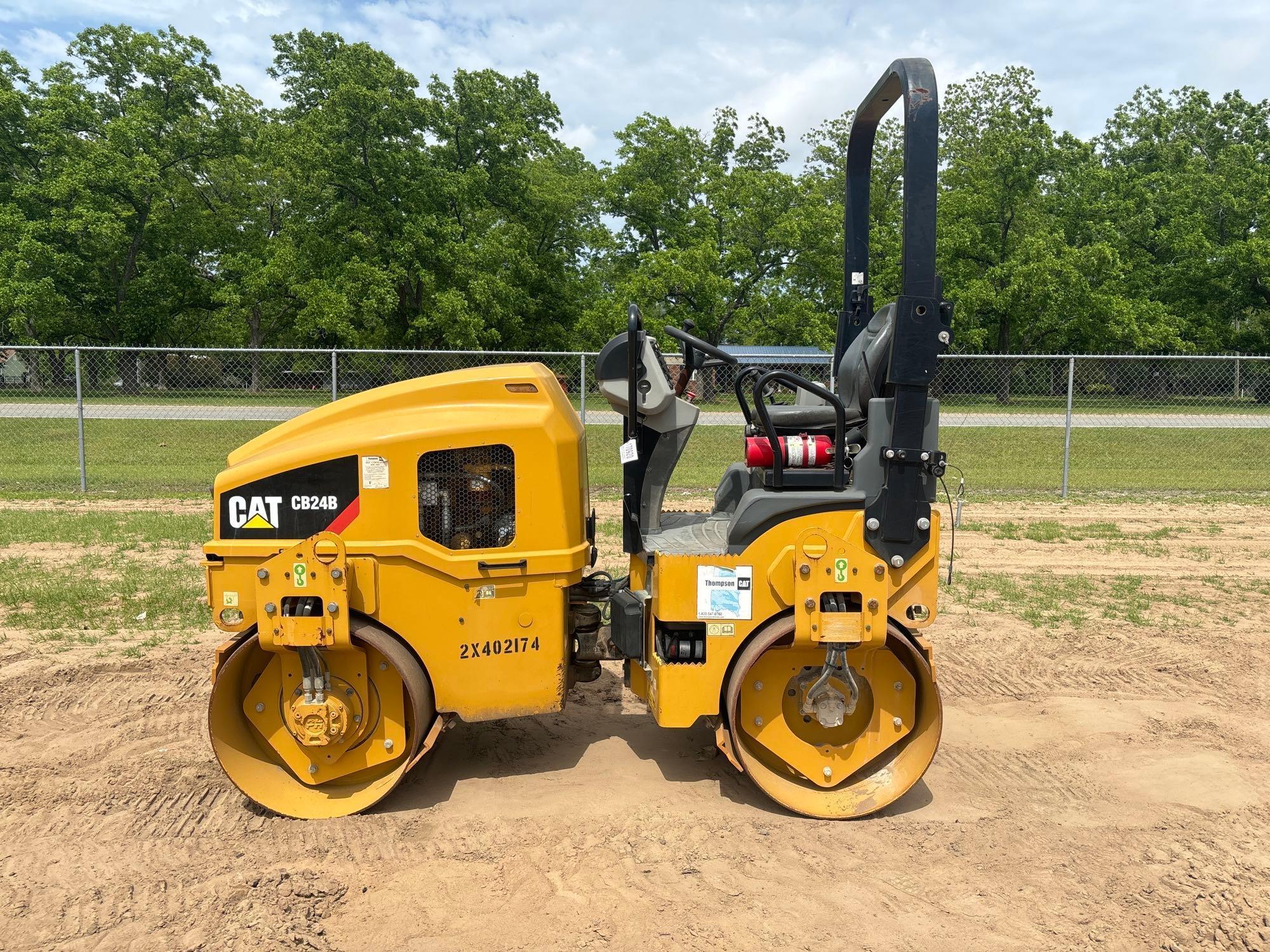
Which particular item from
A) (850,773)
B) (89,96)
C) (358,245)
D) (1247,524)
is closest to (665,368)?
(850,773)

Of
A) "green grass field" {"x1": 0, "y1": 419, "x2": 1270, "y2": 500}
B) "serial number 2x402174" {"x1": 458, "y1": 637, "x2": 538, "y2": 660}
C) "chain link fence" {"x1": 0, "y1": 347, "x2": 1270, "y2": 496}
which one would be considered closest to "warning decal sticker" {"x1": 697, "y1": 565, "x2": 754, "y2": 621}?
"serial number 2x402174" {"x1": 458, "y1": 637, "x2": 538, "y2": 660}

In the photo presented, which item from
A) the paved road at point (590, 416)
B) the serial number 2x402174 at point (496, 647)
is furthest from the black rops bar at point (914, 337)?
the paved road at point (590, 416)

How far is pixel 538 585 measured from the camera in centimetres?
379

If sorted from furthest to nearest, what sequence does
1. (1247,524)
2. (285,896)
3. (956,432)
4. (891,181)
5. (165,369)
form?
(891,181) < (956,432) < (165,369) < (1247,524) < (285,896)

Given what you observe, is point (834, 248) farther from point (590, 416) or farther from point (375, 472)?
point (375, 472)

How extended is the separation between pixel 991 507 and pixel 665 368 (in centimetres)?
842

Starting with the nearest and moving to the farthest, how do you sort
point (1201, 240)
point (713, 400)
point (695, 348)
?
point (695, 348) < point (713, 400) < point (1201, 240)

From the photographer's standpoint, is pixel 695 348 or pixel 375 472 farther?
pixel 695 348

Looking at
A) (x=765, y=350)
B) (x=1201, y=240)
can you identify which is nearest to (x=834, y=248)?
(x=765, y=350)

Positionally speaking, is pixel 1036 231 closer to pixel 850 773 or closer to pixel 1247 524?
pixel 1247 524

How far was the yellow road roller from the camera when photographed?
144 inches

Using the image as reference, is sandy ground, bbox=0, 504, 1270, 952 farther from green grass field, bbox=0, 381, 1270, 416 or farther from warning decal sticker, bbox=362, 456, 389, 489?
green grass field, bbox=0, 381, 1270, 416

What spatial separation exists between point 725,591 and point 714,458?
35.0 feet

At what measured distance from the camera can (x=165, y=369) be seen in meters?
16.7
